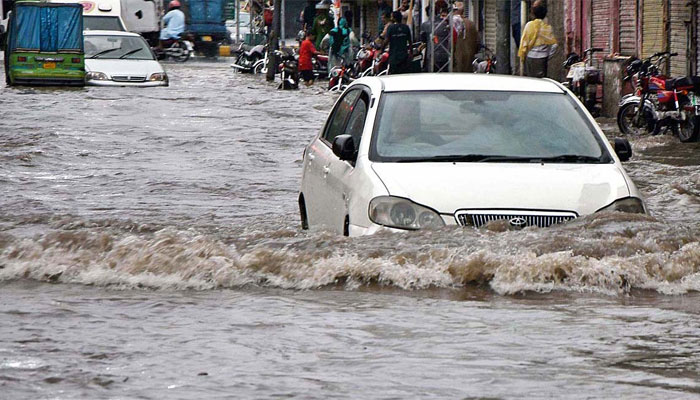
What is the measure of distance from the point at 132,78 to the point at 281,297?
24.4 metres

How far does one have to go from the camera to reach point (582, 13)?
3059 centimetres

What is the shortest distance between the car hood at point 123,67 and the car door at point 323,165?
2178cm

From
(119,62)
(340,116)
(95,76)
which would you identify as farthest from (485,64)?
(340,116)

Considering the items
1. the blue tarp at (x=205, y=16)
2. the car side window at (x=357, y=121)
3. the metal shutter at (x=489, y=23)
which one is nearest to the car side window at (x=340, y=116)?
the car side window at (x=357, y=121)

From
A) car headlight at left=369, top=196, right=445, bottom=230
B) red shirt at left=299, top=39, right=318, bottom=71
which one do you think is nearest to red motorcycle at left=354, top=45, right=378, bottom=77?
red shirt at left=299, top=39, right=318, bottom=71

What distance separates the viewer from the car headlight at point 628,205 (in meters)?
8.51

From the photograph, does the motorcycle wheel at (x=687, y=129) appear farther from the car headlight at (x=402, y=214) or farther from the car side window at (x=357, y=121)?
the car headlight at (x=402, y=214)

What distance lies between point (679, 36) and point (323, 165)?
15.5m

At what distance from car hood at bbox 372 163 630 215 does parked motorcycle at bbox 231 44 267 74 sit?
3501 cm

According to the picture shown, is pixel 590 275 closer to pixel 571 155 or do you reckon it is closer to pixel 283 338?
pixel 571 155

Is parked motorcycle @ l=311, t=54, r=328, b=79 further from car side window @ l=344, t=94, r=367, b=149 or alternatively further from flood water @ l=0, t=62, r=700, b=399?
car side window @ l=344, t=94, r=367, b=149

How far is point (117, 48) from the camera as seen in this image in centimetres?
3312

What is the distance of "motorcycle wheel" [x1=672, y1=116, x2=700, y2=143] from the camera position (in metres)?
19.2

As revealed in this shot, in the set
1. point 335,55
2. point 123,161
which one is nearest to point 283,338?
point 123,161
